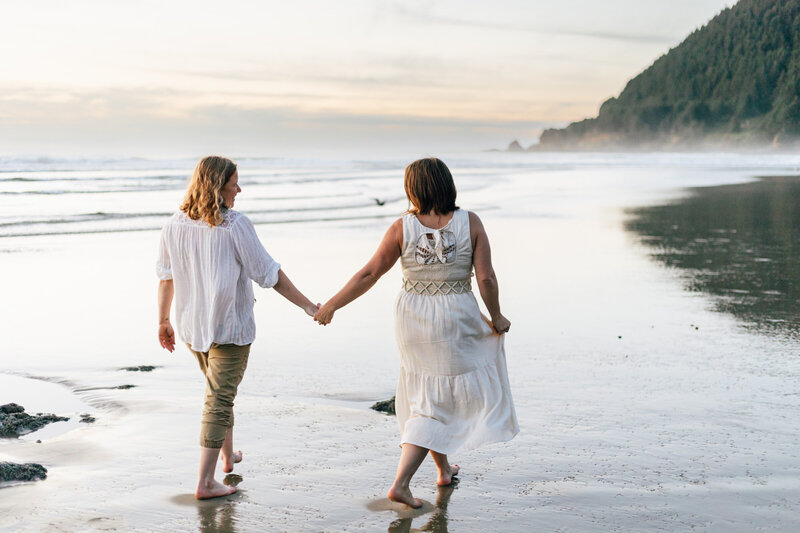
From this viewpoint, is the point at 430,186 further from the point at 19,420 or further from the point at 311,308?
the point at 19,420

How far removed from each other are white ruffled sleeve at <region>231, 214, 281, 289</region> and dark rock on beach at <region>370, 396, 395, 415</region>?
1518mm

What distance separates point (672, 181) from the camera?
31.2m

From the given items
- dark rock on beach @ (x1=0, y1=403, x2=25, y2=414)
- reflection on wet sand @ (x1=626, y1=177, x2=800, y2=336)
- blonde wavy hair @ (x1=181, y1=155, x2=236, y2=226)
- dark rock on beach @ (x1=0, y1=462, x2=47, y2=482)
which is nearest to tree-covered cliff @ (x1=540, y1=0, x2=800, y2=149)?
reflection on wet sand @ (x1=626, y1=177, x2=800, y2=336)

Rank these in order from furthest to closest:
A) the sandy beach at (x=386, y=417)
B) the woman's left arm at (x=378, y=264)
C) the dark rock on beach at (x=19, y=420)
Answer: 1. the dark rock on beach at (x=19, y=420)
2. the woman's left arm at (x=378, y=264)
3. the sandy beach at (x=386, y=417)

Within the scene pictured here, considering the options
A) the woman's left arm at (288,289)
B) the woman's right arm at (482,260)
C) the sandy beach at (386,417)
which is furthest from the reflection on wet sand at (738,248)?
the woman's left arm at (288,289)

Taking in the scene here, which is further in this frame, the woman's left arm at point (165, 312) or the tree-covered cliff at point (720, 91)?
the tree-covered cliff at point (720, 91)

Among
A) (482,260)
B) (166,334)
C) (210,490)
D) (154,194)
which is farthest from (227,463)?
(154,194)

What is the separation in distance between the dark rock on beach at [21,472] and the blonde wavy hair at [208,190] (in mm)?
1497

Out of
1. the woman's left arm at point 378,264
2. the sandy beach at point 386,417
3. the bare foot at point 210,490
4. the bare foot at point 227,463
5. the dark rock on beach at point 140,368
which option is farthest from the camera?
the dark rock on beach at point 140,368

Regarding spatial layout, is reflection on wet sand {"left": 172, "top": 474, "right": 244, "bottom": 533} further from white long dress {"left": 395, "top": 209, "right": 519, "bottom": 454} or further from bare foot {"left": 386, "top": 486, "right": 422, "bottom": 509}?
white long dress {"left": 395, "top": 209, "right": 519, "bottom": 454}

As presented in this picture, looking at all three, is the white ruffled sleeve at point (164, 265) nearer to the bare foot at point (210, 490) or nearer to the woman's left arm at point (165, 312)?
the woman's left arm at point (165, 312)

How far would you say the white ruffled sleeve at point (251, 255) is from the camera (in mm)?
4027

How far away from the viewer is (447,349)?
407 cm

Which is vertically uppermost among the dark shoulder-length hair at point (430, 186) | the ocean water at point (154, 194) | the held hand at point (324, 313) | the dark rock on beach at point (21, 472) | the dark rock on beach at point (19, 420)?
the ocean water at point (154, 194)
